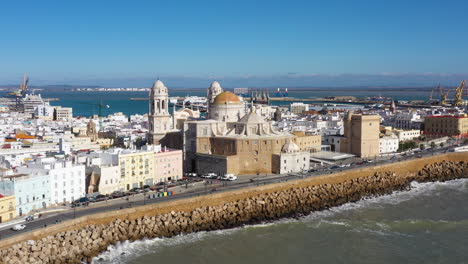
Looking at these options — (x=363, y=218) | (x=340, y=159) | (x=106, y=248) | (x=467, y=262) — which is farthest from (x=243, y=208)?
(x=340, y=159)

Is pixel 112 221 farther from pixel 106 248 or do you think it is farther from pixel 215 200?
pixel 215 200

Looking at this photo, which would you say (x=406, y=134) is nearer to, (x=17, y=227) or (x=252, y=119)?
(x=252, y=119)

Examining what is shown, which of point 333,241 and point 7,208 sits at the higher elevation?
point 7,208

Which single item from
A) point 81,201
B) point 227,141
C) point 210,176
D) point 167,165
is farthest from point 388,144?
point 81,201

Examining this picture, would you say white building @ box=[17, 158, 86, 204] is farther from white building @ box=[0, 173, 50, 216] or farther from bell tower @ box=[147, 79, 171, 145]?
bell tower @ box=[147, 79, 171, 145]

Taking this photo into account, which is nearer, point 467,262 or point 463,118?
point 467,262

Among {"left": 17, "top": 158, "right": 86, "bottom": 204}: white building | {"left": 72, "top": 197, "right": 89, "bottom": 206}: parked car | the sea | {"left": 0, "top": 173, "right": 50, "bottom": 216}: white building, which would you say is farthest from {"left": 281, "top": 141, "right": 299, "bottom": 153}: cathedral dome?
{"left": 0, "top": 173, "right": 50, "bottom": 216}: white building

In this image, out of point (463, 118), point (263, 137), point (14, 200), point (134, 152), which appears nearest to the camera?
point (14, 200)
